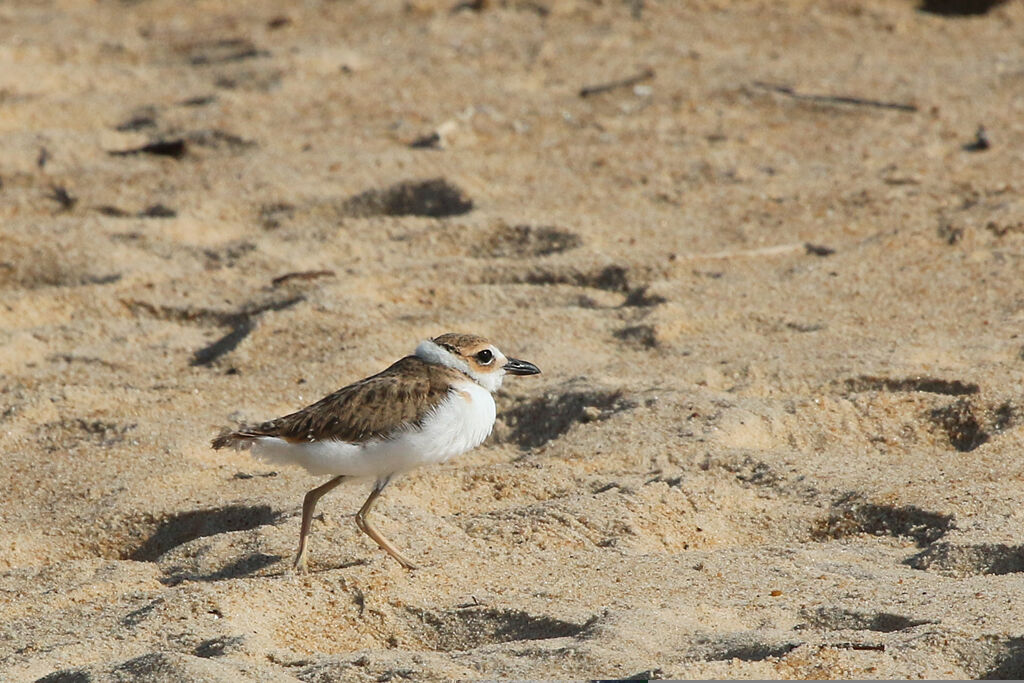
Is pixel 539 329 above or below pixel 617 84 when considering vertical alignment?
below

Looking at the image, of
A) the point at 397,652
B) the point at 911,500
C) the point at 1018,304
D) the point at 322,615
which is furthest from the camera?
the point at 1018,304

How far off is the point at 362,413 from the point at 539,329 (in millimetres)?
1757

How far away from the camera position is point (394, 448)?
436cm

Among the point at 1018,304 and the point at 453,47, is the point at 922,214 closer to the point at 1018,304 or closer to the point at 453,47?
the point at 1018,304

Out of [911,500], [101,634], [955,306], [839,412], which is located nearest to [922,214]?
[955,306]

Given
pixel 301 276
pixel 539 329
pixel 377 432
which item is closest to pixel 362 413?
pixel 377 432

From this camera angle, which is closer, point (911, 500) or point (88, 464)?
point (911, 500)

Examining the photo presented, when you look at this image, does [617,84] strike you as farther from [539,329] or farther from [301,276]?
[539,329]

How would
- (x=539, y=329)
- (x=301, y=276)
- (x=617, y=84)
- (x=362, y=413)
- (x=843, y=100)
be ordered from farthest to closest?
(x=617, y=84), (x=843, y=100), (x=301, y=276), (x=539, y=329), (x=362, y=413)

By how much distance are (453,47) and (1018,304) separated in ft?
16.4

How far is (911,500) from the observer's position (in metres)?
4.45

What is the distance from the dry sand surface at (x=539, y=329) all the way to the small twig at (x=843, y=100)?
1.1 inches

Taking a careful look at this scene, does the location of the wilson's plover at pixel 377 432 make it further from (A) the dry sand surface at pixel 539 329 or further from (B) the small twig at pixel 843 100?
(B) the small twig at pixel 843 100

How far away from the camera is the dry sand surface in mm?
3947
